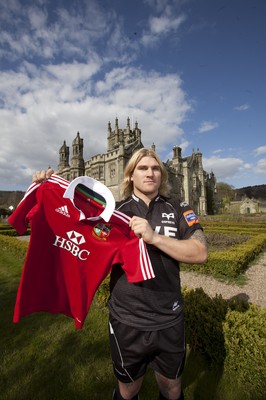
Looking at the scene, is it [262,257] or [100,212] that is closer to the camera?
[100,212]

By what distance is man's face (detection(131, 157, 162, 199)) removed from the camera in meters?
2.31

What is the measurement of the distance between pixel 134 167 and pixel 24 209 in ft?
4.47

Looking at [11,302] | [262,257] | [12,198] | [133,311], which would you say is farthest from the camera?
[12,198]

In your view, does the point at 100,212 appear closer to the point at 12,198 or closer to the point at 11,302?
the point at 11,302

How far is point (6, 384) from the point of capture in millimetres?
3309

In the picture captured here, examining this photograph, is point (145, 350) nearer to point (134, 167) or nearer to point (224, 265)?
point (134, 167)

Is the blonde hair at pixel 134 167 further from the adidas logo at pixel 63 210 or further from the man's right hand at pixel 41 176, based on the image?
the man's right hand at pixel 41 176

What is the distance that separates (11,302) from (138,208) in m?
5.66

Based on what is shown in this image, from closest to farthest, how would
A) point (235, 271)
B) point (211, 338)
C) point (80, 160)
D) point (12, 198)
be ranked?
point (211, 338) < point (235, 271) < point (80, 160) < point (12, 198)

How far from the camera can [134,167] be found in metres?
2.46

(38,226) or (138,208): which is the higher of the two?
(138,208)

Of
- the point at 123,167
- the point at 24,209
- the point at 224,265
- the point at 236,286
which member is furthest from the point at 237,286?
the point at 123,167

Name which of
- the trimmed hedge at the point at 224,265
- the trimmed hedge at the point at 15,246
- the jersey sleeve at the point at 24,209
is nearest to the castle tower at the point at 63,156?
the trimmed hedge at the point at 15,246

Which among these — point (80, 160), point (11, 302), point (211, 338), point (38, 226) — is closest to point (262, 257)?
point (211, 338)
